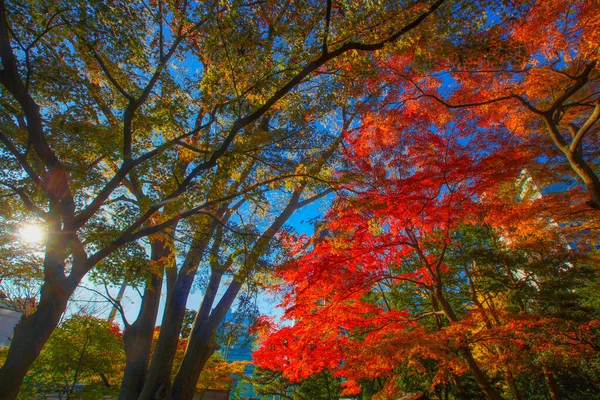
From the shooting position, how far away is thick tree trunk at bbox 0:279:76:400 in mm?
3080

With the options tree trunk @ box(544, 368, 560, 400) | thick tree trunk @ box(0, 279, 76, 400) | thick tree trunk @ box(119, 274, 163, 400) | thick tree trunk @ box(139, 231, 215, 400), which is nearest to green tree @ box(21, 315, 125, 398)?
thick tree trunk @ box(119, 274, 163, 400)

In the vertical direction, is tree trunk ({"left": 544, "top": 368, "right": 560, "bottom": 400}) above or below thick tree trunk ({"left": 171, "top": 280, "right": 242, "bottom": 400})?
below

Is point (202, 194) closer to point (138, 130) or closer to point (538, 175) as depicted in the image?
point (138, 130)

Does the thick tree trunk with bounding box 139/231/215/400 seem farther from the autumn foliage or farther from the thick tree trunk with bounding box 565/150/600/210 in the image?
the thick tree trunk with bounding box 565/150/600/210

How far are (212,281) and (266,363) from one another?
11.1ft

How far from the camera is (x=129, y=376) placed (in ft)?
18.8

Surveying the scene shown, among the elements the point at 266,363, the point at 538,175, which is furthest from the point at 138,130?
the point at 538,175

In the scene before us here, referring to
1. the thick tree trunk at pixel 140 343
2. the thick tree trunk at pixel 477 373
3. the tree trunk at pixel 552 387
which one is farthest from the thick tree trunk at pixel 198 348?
the tree trunk at pixel 552 387

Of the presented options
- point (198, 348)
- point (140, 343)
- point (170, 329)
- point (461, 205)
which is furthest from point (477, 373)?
point (140, 343)

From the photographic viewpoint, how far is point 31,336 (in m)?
3.22

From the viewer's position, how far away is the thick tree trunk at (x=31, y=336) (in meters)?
3.08

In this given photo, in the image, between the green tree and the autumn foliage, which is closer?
the autumn foliage

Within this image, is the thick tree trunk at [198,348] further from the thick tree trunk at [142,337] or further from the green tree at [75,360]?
the green tree at [75,360]

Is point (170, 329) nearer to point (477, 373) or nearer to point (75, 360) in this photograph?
point (75, 360)
